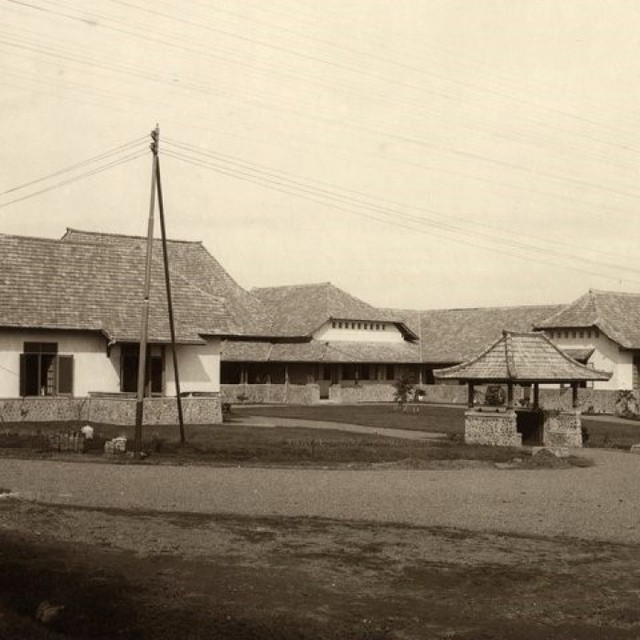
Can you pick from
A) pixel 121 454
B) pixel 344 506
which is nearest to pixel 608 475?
pixel 344 506

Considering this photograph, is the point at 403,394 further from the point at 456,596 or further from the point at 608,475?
the point at 456,596

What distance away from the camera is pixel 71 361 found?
34.0 metres

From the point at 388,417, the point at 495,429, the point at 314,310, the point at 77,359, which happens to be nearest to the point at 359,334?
the point at 314,310

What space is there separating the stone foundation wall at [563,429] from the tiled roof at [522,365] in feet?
3.53

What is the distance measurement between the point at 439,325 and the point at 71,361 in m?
38.5

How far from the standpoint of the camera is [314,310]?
60.9m

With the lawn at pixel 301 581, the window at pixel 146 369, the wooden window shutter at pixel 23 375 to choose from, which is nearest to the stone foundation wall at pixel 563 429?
the window at pixel 146 369

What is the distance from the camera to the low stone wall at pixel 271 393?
55.0 meters

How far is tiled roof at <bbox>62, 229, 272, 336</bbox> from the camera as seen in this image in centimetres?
5281

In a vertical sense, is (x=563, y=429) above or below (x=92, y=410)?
below

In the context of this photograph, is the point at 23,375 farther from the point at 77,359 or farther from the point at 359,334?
the point at 359,334

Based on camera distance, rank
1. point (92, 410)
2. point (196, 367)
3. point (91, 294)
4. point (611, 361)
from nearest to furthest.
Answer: point (92, 410) < point (91, 294) < point (196, 367) < point (611, 361)

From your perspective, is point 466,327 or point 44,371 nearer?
point 44,371

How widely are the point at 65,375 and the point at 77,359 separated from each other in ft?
2.43
